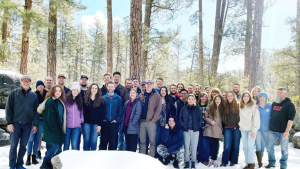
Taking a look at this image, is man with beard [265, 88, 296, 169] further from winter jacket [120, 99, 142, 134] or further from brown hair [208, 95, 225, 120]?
winter jacket [120, 99, 142, 134]

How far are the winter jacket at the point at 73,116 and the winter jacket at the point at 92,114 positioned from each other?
5.9 inches

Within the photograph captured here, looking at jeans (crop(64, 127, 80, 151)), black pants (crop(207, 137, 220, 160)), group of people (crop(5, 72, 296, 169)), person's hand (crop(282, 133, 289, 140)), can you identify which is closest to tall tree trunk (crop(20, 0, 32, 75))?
group of people (crop(5, 72, 296, 169))

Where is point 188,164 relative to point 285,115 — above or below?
below

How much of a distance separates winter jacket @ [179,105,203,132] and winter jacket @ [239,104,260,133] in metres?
0.95

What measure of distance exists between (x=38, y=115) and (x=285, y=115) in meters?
5.47

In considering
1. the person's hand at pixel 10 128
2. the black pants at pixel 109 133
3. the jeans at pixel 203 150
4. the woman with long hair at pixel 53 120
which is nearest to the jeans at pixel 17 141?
the person's hand at pixel 10 128

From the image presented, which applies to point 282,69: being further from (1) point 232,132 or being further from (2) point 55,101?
(2) point 55,101

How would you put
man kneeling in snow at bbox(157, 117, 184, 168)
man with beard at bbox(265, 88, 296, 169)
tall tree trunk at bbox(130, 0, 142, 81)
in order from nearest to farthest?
man with beard at bbox(265, 88, 296, 169)
man kneeling in snow at bbox(157, 117, 184, 168)
tall tree trunk at bbox(130, 0, 142, 81)

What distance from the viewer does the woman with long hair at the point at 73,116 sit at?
177 inches

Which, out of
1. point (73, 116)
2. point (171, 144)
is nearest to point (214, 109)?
point (171, 144)

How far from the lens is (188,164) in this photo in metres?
4.99

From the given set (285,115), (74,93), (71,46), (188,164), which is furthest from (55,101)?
(71,46)

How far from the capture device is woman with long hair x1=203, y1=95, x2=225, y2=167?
514cm

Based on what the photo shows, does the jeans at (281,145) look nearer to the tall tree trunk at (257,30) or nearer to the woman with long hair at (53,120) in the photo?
the woman with long hair at (53,120)
